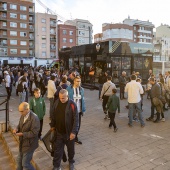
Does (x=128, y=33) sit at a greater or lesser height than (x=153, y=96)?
greater

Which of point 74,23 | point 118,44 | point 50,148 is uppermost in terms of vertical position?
point 74,23

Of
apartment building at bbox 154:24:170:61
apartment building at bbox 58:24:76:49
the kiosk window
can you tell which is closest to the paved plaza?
the kiosk window

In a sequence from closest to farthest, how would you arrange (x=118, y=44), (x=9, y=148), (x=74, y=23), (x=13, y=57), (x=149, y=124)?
(x=9, y=148), (x=149, y=124), (x=118, y=44), (x=13, y=57), (x=74, y=23)

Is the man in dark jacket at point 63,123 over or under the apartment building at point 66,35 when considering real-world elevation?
under

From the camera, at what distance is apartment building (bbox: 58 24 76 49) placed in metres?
64.9

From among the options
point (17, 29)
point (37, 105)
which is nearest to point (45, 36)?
point (17, 29)

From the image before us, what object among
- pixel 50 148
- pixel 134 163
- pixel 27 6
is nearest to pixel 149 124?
pixel 134 163

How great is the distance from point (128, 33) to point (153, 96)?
6938cm

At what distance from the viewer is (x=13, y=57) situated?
179 feet

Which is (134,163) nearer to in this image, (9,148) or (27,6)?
(9,148)

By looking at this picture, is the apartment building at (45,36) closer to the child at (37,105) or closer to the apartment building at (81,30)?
the apartment building at (81,30)

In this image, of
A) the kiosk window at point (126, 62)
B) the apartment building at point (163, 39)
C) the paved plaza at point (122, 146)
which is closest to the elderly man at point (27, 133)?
the paved plaza at point (122, 146)

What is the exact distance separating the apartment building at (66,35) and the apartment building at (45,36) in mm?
1508

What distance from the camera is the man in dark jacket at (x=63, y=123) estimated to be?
12.7 ft
